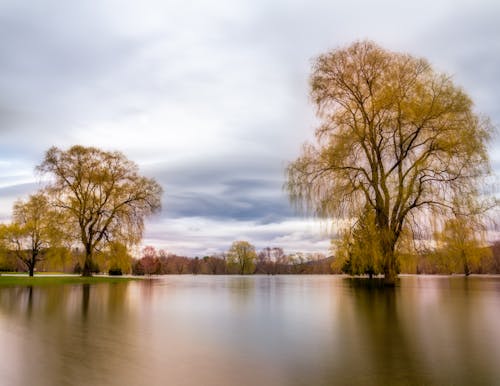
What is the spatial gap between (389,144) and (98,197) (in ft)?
78.3

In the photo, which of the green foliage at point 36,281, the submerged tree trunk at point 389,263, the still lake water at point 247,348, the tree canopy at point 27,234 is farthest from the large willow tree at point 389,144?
the tree canopy at point 27,234

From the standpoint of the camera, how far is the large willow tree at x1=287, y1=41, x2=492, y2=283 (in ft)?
63.2

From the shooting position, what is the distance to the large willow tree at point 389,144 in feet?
63.2

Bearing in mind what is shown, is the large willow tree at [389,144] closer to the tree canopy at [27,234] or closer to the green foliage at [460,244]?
the green foliage at [460,244]

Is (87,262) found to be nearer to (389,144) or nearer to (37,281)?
(37,281)

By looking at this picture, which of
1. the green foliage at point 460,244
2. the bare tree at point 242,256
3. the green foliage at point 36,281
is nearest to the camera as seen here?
the green foliage at point 460,244

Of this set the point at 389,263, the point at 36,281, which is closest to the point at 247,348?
the point at 389,263

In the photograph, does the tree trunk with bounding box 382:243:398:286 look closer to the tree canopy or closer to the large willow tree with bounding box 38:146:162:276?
the large willow tree with bounding box 38:146:162:276

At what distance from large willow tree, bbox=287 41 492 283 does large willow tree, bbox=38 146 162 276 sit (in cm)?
1754

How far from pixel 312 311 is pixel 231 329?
390 cm

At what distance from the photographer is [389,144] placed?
21266 millimetres

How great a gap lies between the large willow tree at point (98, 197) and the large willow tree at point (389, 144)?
17542 millimetres

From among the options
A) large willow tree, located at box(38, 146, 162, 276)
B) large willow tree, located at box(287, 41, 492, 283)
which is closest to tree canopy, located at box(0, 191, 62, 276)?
large willow tree, located at box(38, 146, 162, 276)

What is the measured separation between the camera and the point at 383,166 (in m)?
21.2
